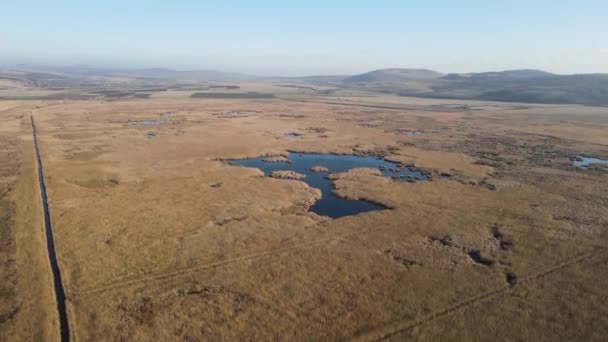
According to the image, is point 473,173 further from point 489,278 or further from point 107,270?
point 107,270

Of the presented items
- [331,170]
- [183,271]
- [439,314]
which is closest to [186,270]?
[183,271]

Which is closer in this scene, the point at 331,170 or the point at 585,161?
the point at 331,170

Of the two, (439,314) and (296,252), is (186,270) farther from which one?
(439,314)

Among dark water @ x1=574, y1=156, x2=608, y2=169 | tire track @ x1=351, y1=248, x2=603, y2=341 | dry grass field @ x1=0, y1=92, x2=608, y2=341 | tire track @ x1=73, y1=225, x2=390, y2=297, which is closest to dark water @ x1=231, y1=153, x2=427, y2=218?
dry grass field @ x1=0, y1=92, x2=608, y2=341

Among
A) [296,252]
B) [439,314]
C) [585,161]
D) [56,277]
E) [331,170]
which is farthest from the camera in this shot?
[585,161]

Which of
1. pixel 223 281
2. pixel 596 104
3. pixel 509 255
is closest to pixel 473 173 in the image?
pixel 509 255

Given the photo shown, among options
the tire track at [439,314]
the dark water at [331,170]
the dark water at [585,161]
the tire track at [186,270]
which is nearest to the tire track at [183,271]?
the tire track at [186,270]
